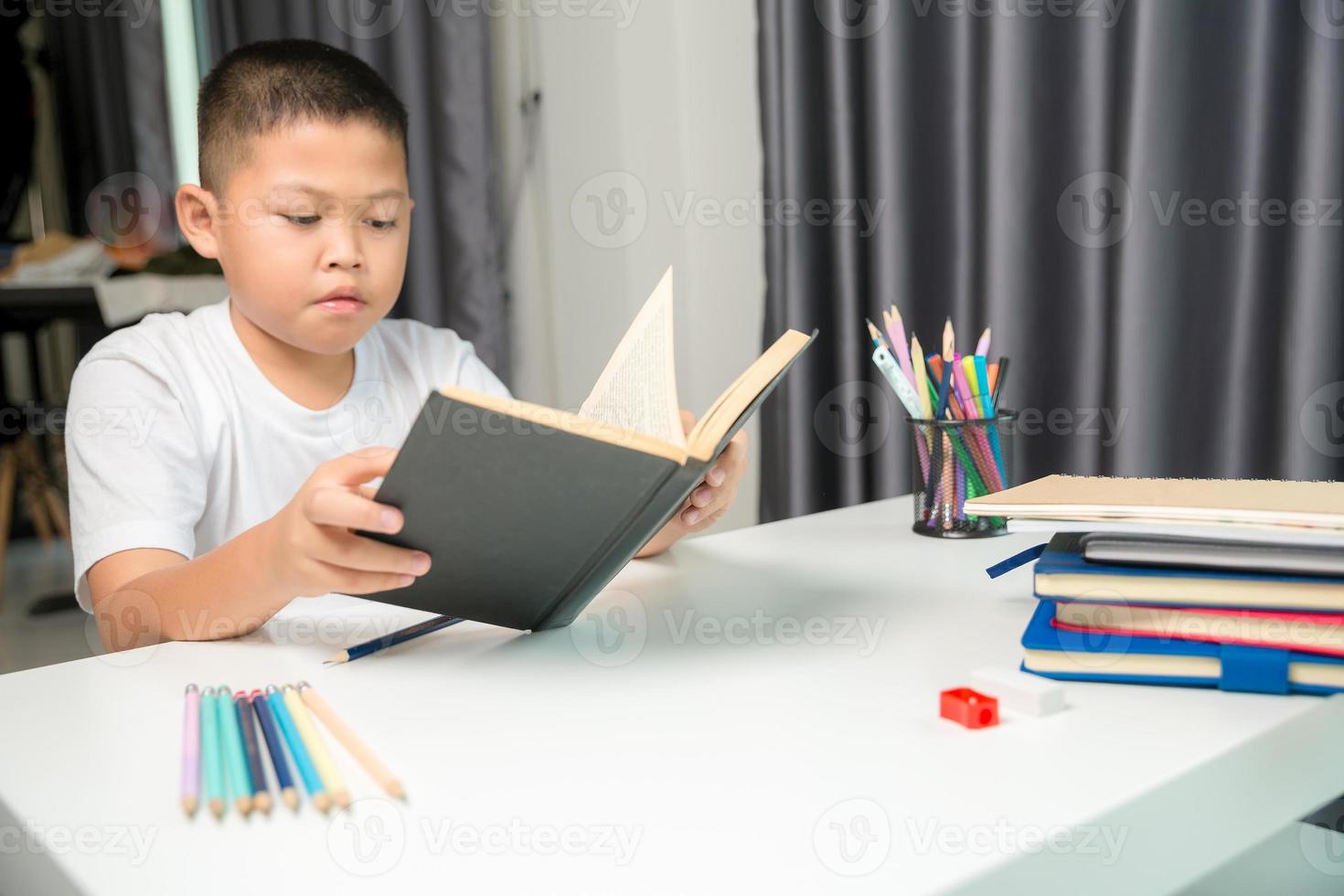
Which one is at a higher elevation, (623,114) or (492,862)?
(623,114)

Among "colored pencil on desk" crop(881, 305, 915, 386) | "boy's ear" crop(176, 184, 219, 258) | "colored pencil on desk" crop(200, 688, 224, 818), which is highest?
"boy's ear" crop(176, 184, 219, 258)

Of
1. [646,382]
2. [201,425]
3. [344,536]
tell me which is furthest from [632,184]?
[344,536]

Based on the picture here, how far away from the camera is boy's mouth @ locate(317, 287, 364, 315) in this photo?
0.95 meters

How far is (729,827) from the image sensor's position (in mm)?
391

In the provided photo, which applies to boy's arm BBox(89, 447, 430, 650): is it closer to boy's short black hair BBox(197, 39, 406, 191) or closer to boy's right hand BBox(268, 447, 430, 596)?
boy's right hand BBox(268, 447, 430, 596)

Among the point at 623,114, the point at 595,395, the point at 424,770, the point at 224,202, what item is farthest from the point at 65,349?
the point at 424,770

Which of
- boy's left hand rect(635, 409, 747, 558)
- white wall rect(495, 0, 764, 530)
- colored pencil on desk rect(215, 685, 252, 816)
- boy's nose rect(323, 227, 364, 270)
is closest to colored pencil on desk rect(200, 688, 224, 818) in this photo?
colored pencil on desk rect(215, 685, 252, 816)

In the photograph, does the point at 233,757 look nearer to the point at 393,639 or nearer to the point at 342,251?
the point at 393,639

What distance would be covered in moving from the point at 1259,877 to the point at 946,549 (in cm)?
28

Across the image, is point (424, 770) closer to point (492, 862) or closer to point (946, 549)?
point (492, 862)

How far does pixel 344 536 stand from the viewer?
0.57 metres

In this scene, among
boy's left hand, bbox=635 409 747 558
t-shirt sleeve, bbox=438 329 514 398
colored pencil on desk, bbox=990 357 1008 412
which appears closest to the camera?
boy's left hand, bbox=635 409 747 558

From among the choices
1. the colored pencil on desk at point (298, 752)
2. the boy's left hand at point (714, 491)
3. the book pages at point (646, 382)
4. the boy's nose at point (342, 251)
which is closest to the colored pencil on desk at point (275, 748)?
the colored pencil on desk at point (298, 752)

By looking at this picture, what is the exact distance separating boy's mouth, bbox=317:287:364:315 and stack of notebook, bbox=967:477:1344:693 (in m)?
0.62
